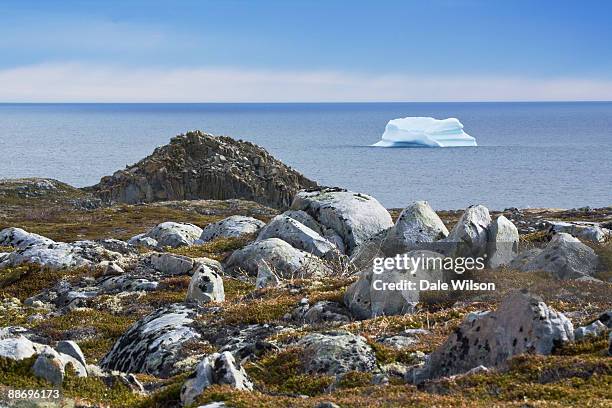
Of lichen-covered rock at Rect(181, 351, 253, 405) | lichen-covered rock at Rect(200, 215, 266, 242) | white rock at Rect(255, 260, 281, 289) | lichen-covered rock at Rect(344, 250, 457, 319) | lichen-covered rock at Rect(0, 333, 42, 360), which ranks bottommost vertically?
lichen-covered rock at Rect(200, 215, 266, 242)

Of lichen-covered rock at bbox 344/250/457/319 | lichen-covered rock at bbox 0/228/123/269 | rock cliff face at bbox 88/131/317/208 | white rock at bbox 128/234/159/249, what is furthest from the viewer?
rock cliff face at bbox 88/131/317/208

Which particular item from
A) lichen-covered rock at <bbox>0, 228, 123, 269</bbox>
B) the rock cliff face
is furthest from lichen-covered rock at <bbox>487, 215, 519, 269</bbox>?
the rock cliff face

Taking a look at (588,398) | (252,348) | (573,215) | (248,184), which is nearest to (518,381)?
(588,398)

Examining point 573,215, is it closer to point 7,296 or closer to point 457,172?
point 7,296

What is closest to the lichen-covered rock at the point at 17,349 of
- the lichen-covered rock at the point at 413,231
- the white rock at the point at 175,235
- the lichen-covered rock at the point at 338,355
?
the lichen-covered rock at the point at 338,355

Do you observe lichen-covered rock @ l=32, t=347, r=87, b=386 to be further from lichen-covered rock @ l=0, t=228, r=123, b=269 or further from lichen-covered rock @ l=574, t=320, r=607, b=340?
lichen-covered rock @ l=0, t=228, r=123, b=269

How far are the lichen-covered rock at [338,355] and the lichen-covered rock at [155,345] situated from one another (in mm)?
3657

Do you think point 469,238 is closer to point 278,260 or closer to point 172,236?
point 278,260

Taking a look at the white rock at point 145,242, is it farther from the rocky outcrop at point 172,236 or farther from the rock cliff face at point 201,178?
the rock cliff face at point 201,178

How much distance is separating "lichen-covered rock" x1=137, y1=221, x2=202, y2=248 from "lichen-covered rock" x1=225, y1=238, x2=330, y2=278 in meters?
12.3

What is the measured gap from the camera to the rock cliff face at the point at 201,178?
9338 cm

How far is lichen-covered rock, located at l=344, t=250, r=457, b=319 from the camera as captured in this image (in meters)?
17.7

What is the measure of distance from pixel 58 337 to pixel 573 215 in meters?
63.4

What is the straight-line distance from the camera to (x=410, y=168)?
15862cm
